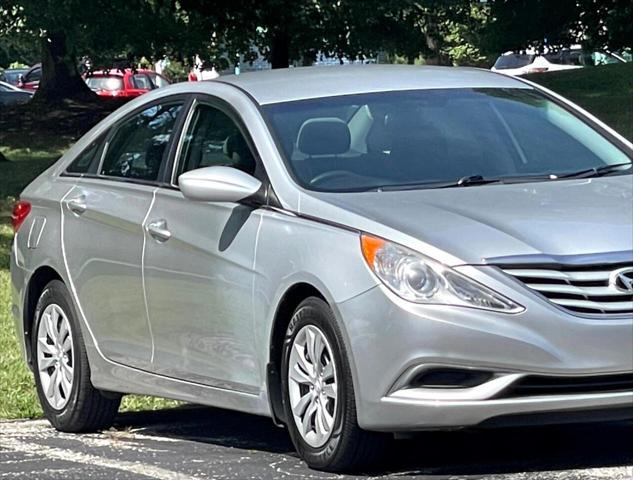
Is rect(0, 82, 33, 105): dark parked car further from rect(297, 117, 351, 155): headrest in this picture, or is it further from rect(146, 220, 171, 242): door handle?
rect(297, 117, 351, 155): headrest

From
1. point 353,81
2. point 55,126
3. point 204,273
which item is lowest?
point 55,126

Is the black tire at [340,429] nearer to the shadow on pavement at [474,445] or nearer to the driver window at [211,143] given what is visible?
the shadow on pavement at [474,445]

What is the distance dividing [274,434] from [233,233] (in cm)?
130

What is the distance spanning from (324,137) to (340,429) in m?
1.44

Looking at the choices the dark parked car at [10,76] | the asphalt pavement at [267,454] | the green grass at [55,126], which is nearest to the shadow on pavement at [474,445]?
the asphalt pavement at [267,454]

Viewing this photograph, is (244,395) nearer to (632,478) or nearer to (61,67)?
(632,478)

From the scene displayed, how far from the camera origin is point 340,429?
19.0 feet

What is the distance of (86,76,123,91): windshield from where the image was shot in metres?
41.9

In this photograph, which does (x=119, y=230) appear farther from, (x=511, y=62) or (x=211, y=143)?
(x=511, y=62)

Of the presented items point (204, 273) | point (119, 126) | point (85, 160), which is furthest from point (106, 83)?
point (204, 273)

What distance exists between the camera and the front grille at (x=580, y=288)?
17.9ft

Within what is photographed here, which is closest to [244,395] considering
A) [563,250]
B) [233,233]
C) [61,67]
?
[233,233]

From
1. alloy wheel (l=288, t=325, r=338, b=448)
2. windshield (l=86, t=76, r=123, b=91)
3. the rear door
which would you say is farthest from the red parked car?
alloy wheel (l=288, t=325, r=338, b=448)

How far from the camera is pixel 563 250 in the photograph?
5.49 meters
